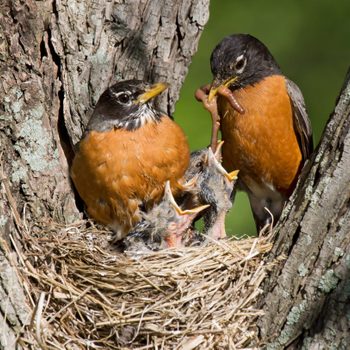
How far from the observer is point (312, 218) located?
13.2ft

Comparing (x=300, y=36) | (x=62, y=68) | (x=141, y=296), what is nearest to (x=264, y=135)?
(x=62, y=68)

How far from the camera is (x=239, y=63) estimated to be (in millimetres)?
6008

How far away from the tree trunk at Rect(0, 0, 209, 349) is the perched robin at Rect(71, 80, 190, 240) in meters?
0.10

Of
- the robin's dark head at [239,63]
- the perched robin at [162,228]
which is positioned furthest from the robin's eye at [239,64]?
the perched robin at [162,228]

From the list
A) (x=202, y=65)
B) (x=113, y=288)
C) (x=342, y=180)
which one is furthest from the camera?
(x=202, y=65)

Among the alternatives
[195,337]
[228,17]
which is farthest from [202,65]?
[195,337]

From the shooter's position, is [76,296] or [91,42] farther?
[91,42]

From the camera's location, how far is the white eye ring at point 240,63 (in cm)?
598

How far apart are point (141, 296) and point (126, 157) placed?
107cm

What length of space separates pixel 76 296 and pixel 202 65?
3597mm

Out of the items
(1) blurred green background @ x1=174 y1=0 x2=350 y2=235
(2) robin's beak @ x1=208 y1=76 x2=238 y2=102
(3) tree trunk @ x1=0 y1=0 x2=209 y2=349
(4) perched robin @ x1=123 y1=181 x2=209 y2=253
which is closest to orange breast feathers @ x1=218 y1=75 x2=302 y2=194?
(2) robin's beak @ x1=208 y1=76 x2=238 y2=102

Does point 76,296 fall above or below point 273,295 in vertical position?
below

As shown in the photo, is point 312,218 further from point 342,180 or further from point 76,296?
point 76,296

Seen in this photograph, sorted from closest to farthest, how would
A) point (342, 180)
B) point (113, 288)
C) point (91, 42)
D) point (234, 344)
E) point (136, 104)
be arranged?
point (342, 180), point (234, 344), point (113, 288), point (91, 42), point (136, 104)
